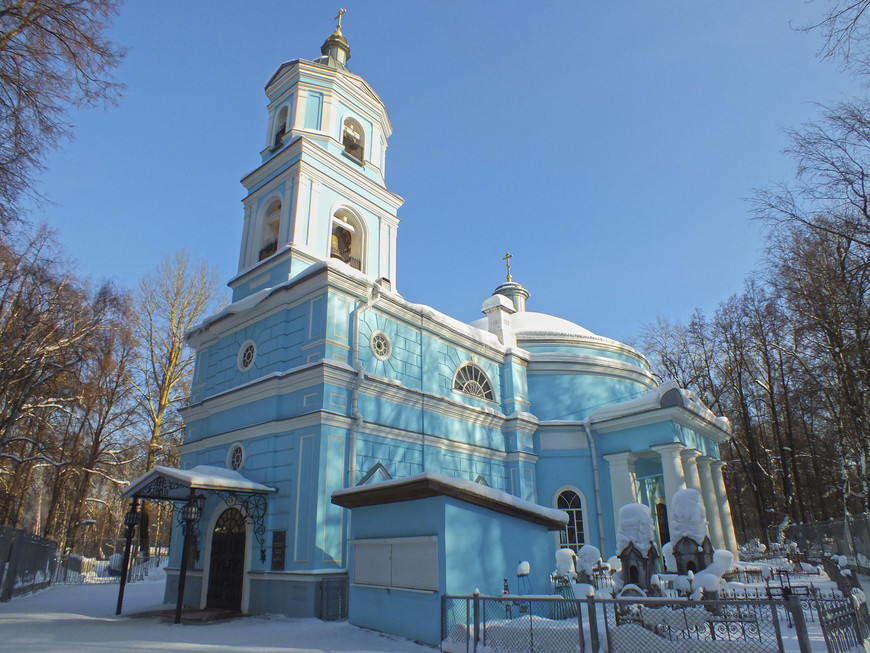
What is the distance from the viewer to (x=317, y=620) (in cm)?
1026

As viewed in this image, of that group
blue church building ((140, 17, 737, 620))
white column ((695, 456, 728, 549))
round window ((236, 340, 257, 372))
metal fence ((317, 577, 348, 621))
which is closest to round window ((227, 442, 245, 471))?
blue church building ((140, 17, 737, 620))

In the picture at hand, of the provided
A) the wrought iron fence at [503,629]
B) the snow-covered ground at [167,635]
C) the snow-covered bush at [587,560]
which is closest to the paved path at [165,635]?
the snow-covered ground at [167,635]

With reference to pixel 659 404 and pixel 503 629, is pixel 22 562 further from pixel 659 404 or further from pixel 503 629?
pixel 659 404

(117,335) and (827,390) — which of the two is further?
(117,335)

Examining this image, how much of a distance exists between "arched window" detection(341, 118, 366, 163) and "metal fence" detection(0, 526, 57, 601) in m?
13.6

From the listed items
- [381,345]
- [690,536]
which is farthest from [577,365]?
[381,345]

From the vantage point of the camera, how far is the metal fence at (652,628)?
5.94 m

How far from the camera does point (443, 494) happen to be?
8797 mm

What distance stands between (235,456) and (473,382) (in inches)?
283

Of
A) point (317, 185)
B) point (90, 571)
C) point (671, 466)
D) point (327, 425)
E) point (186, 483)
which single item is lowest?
point (90, 571)

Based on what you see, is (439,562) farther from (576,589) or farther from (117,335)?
(117,335)

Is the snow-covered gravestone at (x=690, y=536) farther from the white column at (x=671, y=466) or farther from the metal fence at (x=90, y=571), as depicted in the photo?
the metal fence at (x=90, y=571)

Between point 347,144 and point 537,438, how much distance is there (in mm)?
11299

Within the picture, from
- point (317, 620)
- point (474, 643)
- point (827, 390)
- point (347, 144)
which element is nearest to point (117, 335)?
point (347, 144)
